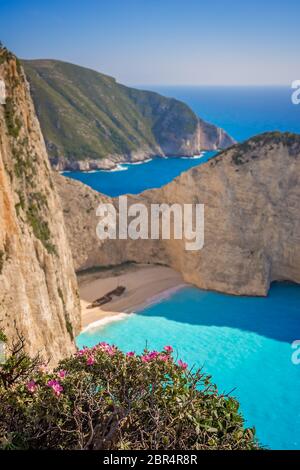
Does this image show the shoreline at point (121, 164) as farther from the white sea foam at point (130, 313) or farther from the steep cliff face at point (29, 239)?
the steep cliff face at point (29, 239)

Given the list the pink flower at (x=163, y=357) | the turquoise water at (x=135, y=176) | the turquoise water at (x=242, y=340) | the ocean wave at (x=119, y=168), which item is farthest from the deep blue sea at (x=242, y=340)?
the ocean wave at (x=119, y=168)

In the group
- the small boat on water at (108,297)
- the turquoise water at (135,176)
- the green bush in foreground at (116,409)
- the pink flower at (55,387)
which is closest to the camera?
the green bush in foreground at (116,409)

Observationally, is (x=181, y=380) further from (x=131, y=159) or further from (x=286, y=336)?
(x=131, y=159)

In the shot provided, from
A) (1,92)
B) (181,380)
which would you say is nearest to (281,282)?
(1,92)

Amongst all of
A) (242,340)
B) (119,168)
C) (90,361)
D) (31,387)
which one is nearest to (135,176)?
(119,168)

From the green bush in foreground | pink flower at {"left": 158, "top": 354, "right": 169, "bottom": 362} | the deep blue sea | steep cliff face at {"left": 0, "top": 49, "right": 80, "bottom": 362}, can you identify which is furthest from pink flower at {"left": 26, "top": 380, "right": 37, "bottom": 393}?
the deep blue sea

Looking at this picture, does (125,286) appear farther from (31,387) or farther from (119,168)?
(119,168)
